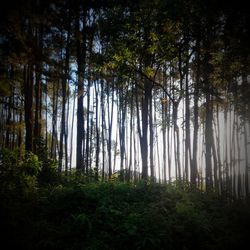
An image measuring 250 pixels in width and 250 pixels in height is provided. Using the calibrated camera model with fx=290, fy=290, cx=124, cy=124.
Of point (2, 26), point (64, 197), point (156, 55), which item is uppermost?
point (156, 55)

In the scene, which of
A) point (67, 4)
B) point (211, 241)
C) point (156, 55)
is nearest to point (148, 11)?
point (156, 55)

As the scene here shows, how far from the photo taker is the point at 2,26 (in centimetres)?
712

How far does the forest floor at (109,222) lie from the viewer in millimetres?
7191

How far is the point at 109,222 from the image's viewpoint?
8.30 m

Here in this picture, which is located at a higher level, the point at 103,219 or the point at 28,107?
the point at 28,107

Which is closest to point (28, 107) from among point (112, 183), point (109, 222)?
point (112, 183)

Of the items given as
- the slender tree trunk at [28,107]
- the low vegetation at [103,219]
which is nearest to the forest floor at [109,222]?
the low vegetation at [103,219]

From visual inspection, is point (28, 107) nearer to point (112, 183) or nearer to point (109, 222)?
point (112, 183)

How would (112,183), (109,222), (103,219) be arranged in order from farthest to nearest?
(112,183) < (103,219) < (109,222)

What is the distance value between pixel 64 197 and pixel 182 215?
3.89 meters

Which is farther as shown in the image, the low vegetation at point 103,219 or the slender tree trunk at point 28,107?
the slender tree trunk at point 28,107

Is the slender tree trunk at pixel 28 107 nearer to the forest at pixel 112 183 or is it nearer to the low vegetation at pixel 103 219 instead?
the forest at pixel 112 183

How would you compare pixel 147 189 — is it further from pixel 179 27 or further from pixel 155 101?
pixel 155 101

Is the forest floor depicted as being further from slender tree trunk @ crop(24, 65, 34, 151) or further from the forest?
slender tree trunk @ crop(24, 65, 34, 151)
